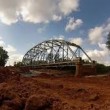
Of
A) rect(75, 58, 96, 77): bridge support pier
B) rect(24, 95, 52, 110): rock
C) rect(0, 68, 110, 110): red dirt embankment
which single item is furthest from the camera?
rect(75, 58, 96, 77): bridge support pier

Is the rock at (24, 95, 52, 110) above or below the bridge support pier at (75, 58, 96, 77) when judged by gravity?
below

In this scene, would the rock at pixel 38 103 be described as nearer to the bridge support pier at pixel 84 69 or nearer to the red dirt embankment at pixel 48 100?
the red dirt embankment at pixel 48 100

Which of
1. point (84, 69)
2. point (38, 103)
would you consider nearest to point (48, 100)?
point (38, 103)

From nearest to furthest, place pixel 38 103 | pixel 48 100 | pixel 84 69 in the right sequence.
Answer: pixel 38 103
pixel 48 100
pixel 84 69

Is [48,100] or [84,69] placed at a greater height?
[84,69]

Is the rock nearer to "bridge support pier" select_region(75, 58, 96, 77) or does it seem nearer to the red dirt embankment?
the red dirt embankment

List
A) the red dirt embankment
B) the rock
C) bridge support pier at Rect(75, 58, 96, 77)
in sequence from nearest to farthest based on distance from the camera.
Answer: the red dirt embankment
the rock
bridge support pier at Rect(75, 58, 96, 77)

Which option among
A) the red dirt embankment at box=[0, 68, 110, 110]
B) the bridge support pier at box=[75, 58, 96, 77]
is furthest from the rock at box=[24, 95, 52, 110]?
the bridge support pier at box=[75, 58, 96, 77]

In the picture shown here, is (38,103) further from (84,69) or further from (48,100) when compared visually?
(84,69)

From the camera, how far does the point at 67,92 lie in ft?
59.5

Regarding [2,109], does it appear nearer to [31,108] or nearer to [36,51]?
[31,108]

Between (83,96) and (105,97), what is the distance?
152 centimetres

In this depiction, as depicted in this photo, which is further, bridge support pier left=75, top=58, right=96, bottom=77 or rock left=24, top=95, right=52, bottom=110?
bridge support pier left=75, top=58, right=96, bottom=77

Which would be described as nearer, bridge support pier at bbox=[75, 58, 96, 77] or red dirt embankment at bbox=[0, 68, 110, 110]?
red dirt embankment at bbox=[0, 68, 110, 110]
